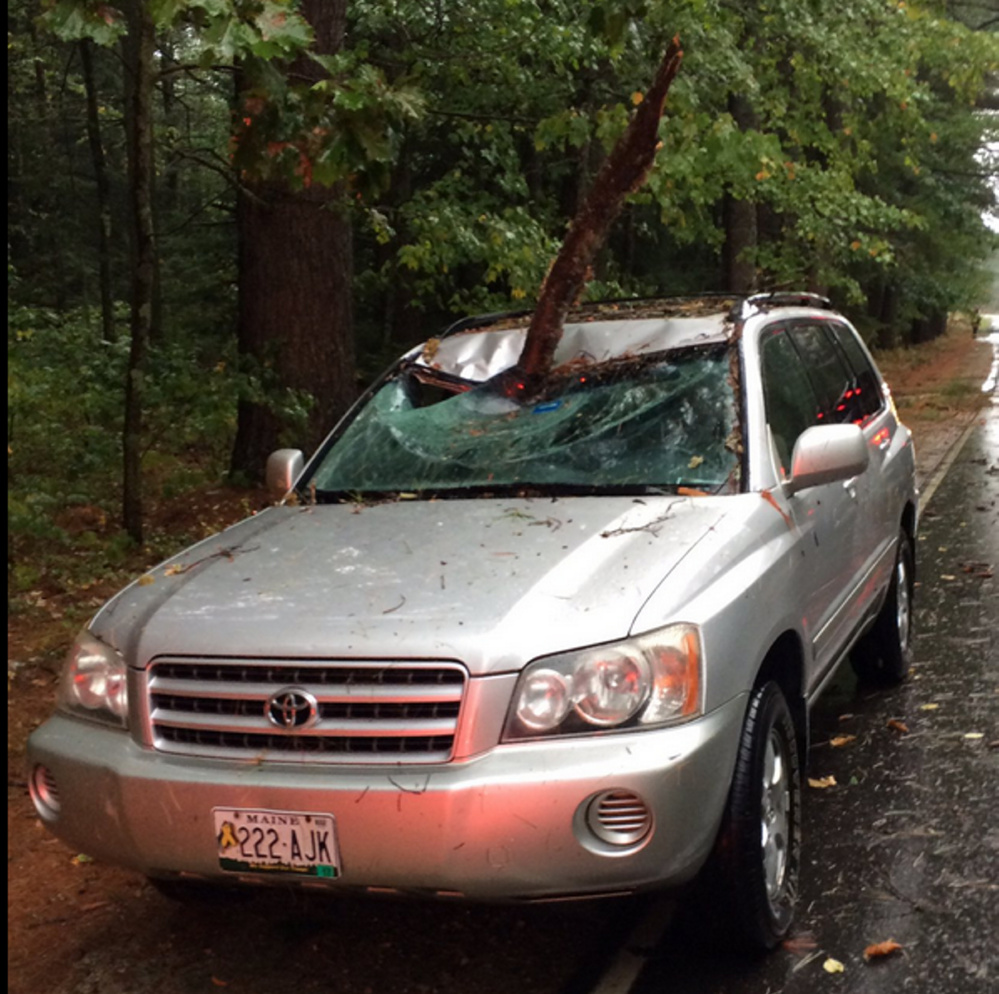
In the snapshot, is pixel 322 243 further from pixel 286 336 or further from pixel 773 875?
pixel 773 875

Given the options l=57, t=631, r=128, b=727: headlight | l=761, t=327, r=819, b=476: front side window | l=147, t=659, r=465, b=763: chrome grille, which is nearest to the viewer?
l=147, t=659, r=465, b=763: chrome grille

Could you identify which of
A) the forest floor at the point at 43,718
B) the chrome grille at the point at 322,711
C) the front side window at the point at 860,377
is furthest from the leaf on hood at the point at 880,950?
the front side window at the point at 860,377

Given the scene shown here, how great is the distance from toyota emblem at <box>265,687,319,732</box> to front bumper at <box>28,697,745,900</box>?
108 mm

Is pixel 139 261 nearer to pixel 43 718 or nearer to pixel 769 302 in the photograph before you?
pixel 43 718

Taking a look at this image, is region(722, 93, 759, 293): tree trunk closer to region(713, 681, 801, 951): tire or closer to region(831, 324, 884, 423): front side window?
region(831, 324, 884, 423): front side window

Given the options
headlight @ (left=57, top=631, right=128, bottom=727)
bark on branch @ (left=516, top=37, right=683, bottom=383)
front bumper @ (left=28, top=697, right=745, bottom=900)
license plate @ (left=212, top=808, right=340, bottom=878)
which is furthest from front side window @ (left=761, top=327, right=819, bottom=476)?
headlight @ (left=57, top=631, right=128, bottom=727)

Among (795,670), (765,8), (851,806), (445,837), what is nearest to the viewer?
(445,837)

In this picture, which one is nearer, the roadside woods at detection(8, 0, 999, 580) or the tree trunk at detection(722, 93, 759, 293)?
the roadside woods at detection(8, 0, 999, 580)

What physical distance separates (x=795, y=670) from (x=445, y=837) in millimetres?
1607

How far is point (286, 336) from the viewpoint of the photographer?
10453mm

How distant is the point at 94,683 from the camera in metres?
3.67

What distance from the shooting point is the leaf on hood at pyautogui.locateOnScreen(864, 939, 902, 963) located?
144 inches

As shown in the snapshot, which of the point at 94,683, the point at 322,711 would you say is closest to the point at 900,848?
the point at 322,711

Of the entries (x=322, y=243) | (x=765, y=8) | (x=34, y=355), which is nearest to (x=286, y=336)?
(x=322, y=243)
